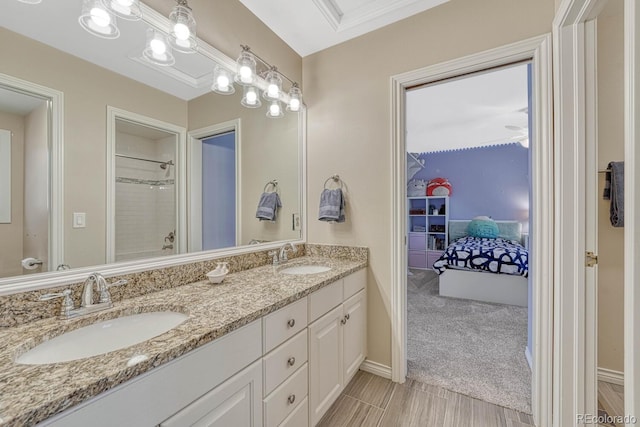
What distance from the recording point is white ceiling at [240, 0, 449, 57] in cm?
175

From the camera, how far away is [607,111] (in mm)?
1772

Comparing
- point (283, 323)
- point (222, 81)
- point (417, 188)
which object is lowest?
point (283, 323)

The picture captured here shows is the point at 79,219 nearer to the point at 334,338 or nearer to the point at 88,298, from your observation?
the point at 88,298

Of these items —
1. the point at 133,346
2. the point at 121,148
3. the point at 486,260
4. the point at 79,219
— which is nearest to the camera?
the point at 133,346

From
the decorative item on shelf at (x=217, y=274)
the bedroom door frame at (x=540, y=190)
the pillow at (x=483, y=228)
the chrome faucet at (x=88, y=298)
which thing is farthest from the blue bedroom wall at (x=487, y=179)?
the chrome faucet at (x=88, y=298)

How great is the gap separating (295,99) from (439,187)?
464 cm

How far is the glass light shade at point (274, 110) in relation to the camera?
2.02 m

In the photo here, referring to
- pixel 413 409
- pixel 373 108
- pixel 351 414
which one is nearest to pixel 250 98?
pixel 373 108

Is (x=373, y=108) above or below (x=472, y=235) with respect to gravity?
above

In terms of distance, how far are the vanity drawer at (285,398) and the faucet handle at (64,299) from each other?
2.54 ft

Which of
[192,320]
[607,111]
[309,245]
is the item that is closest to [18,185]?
[192,320]

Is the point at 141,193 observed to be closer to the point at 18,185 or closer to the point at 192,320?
the point at 18,185

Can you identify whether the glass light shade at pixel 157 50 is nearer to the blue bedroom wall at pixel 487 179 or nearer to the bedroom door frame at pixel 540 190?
the bedroom door frame at pixel 540 190

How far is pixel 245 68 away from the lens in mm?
1684
